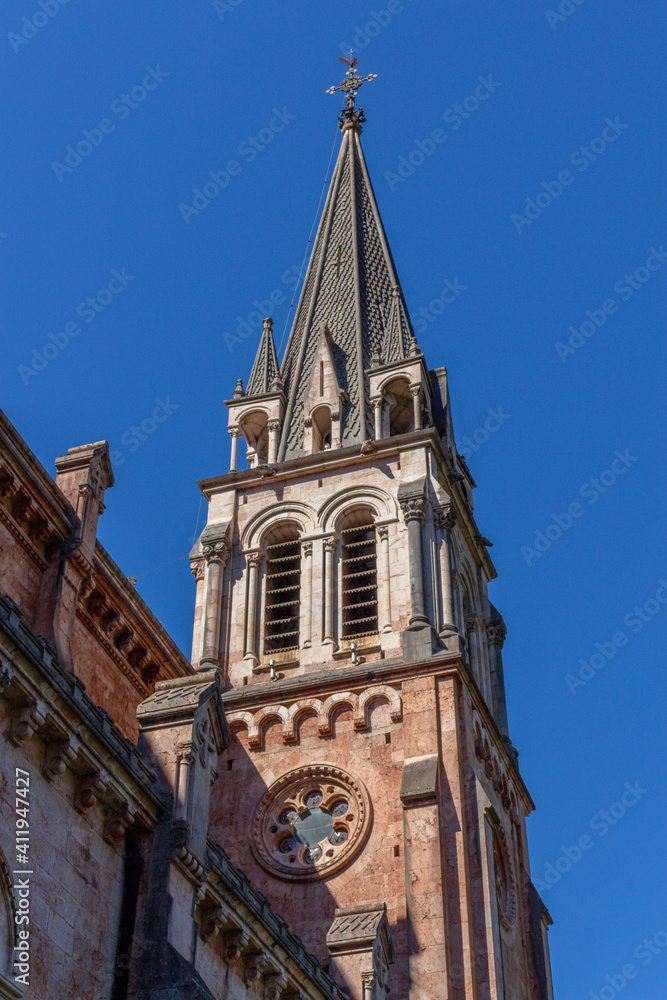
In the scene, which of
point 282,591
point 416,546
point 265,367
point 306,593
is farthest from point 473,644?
point 265,367

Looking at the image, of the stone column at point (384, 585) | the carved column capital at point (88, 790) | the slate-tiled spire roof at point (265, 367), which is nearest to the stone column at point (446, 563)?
the stone column at point (384, 585)

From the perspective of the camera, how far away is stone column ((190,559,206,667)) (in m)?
36.2

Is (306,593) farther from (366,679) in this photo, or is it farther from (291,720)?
(291,720)

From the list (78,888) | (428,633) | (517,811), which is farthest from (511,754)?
(78,888)

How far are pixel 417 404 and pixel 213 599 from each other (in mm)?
9058

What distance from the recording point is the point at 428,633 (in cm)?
3359

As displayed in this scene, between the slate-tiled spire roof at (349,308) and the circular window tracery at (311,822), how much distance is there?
1150 cm

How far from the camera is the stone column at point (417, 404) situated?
4033cm

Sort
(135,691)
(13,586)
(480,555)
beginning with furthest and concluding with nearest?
1. (480,555)
2. (135,691)
3. (13,586)

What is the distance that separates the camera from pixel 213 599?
3700 cm

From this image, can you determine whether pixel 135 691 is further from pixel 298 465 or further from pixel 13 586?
pixel 298 465

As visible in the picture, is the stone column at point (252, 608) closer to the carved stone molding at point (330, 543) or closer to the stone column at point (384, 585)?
the carved stone molding at point (330, 543)

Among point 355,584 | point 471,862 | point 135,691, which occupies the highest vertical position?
point 355,584

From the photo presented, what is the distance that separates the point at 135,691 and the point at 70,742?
12359 mm
